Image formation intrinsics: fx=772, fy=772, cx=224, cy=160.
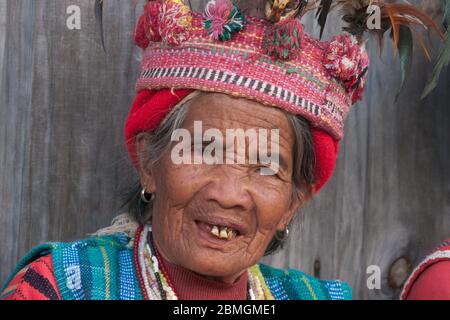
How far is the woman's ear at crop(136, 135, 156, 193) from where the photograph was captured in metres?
2.66

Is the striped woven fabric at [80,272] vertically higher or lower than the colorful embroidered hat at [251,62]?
lower

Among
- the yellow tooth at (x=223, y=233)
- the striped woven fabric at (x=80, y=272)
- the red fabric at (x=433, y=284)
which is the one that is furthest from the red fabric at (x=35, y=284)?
the red fabric at (x=433, y=284)

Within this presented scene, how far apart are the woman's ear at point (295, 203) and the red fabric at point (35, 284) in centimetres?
81

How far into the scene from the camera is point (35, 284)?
7.66ft

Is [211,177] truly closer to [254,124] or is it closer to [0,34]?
[254,124]

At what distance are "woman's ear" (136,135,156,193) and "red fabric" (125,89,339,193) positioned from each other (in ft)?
0.11

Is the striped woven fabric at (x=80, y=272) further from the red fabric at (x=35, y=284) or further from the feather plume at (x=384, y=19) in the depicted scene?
the feather plume at (x=384, y=19)

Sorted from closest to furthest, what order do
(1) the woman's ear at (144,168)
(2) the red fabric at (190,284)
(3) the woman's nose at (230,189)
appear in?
(3) the woman's nose at (230,189) < (2) the red fabric at (190,284) < (1) the woman's ear at (144,168)

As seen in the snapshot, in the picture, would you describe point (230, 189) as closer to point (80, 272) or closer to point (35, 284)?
point (80, 272)

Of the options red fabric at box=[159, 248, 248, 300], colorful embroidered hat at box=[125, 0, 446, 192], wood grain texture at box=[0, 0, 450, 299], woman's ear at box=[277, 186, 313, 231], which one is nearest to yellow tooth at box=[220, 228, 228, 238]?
red fabric at box=[159, 248, 248, 300]

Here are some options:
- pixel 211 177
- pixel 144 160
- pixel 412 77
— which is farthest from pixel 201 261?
pixel 412 77

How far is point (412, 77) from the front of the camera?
11.4 feet

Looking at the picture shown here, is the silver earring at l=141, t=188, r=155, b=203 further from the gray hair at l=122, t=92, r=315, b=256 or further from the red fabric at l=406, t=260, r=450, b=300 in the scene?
the red fabric at l=406, t=260, r=450, b=300

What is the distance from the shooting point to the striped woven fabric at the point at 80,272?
235 cm
